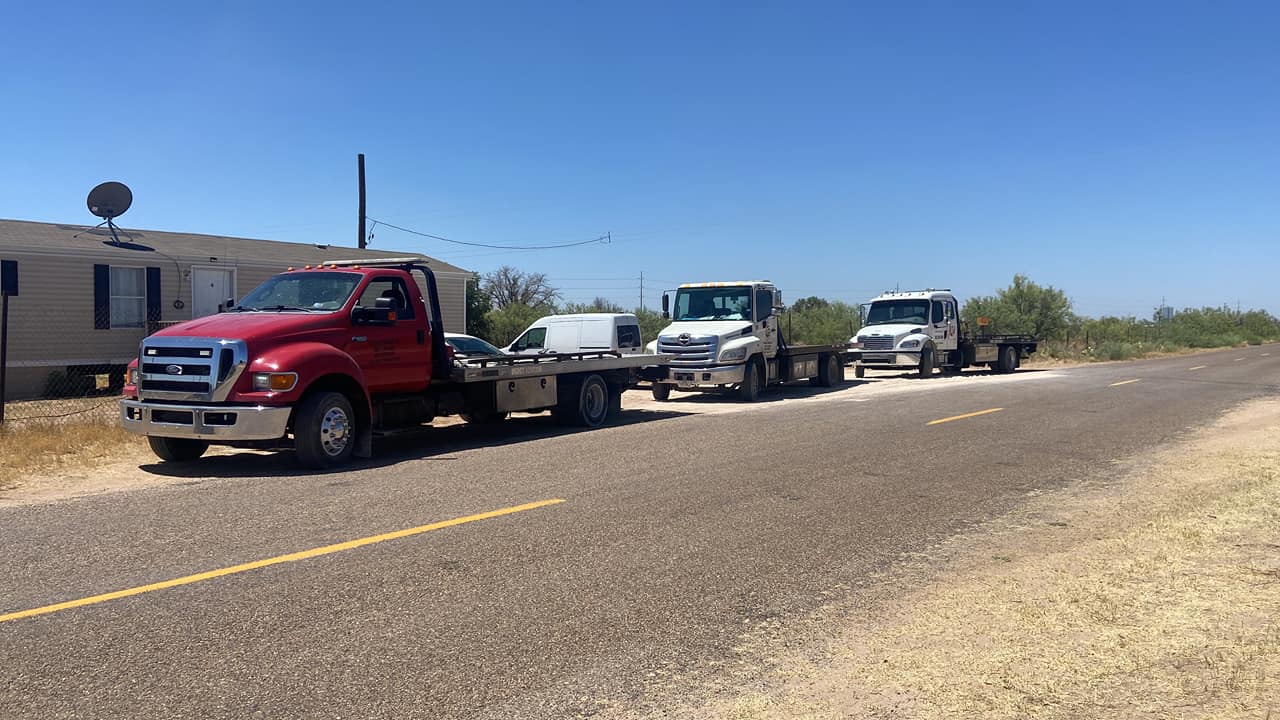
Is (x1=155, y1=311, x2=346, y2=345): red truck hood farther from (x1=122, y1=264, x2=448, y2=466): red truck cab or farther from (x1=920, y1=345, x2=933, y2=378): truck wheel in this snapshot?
(x1=920, y1=345, x2=933, y2=378): truck wheel

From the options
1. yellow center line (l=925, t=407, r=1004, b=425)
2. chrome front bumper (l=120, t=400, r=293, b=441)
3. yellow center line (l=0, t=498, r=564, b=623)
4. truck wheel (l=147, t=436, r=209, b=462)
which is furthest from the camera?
yellow center line (l=925, t=407, r=1004, b=425)

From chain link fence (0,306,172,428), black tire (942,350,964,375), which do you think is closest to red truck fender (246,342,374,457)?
chain link fence (0,306,172,428)

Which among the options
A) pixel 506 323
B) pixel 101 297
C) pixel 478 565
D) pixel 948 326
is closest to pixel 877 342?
pixel 948 326

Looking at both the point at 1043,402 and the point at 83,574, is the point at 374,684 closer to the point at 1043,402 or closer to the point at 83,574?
the point at 83,574

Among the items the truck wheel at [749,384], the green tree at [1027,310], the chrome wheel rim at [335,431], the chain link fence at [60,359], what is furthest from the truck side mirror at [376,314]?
the green tree at [1027,310]

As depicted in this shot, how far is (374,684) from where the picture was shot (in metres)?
4.28

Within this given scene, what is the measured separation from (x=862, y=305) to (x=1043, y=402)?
464 inches

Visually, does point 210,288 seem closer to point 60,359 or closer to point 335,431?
point 60,359

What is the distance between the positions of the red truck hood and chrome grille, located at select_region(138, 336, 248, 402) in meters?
0.12

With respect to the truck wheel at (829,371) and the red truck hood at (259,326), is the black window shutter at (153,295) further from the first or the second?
the truck wheel at (829,371)

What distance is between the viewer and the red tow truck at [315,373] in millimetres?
10078

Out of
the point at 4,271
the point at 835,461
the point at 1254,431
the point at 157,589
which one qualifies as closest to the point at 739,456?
the point at 835,461

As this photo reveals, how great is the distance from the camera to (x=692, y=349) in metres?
20.5

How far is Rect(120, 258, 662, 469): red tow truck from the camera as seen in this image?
10078 millimetres
